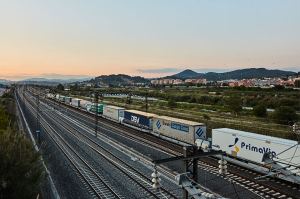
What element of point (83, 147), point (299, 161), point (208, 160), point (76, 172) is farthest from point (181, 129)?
point (299, 161)

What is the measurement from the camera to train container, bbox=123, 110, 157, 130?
55.1 meters

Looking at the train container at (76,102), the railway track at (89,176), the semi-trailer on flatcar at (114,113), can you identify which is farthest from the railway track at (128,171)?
the train container at (76,102)

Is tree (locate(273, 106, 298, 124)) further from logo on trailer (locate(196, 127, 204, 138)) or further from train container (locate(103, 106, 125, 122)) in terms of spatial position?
train container (locate(103, 106, 125, 122))

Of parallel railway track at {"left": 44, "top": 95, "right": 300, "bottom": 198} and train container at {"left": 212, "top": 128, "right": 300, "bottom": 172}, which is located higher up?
train container at {"left": 212, "top": 128, "right": 300, "bottom": 172}

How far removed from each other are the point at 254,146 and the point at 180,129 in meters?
15.1

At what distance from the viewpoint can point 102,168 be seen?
32.4m

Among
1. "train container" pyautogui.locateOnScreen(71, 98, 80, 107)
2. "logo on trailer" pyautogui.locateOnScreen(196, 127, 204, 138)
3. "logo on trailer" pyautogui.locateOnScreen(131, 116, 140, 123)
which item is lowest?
"train container" pyautogui.locateOnScreen(71, 98, 80, 107)

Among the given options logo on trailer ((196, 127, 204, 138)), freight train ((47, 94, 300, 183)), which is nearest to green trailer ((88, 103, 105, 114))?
freight train ((47, 94, 300, 183))

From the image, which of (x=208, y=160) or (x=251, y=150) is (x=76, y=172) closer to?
(x=208, y=160)

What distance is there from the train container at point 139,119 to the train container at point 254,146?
1995 centimetres

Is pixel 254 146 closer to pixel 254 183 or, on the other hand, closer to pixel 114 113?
pixel 254 183

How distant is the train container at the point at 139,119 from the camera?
181ft

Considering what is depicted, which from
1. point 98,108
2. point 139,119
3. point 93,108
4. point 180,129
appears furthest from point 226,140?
point 93,108

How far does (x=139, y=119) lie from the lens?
5903 centimetres
